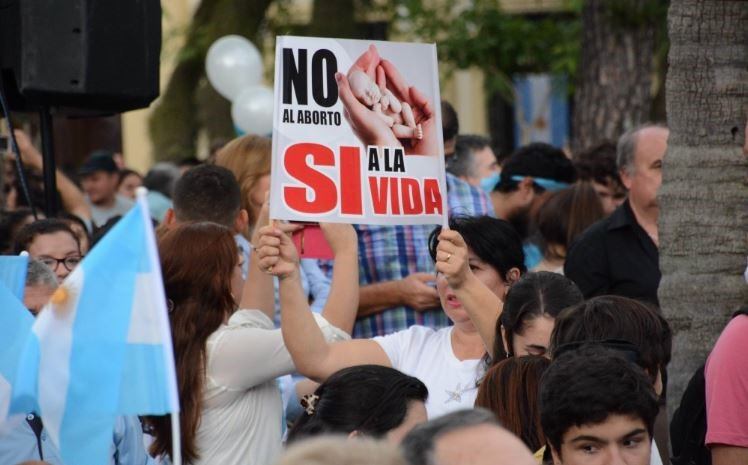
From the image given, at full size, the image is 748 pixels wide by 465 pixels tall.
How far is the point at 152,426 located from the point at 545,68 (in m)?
13.5

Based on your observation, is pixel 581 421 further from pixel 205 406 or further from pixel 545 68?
pixel 545 68

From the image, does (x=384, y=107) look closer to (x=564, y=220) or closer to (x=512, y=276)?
(x=512, y=276)

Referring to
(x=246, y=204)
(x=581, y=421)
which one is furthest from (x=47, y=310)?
(x=246, y=204)

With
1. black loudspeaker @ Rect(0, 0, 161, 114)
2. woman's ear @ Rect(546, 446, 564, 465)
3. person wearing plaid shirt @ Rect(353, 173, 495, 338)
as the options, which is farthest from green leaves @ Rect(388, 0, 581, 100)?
woman's ear @ Rect(546, 446, 564, 465)

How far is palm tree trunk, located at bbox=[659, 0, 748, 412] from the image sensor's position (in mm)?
5512

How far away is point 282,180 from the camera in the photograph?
474 cm

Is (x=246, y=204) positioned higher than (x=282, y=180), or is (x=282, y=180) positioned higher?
(x=282, y=180)

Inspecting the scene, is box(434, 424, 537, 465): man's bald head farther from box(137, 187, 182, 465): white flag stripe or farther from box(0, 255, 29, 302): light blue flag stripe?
box(0, 255, 29, 302): light blue flag stripe

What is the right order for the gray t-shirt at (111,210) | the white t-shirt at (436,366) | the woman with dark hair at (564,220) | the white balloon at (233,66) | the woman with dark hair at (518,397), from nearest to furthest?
the woman with dark hair at (518,397) < the white t-shirt at (436,366) < the woman with dark hair at (564,220) < the gray t-shirt at (111,210) < the white balloon at (233,66)

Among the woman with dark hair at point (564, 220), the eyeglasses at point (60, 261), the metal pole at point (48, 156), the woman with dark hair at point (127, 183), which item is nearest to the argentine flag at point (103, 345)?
the eyeglasses at point (60, 261)

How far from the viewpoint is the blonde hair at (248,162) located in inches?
266

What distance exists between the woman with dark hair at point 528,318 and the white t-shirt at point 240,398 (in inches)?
27.2

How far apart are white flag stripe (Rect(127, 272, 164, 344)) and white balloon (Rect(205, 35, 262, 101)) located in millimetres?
8428

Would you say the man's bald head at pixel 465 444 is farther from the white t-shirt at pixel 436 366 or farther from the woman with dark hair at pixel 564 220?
the woman with dark hair at pixel 564 220
